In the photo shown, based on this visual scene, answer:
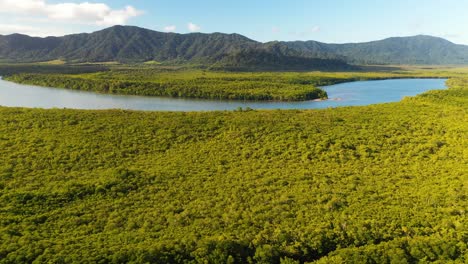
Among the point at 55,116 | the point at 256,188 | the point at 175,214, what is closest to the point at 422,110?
the point at 256,188

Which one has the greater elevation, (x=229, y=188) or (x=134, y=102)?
(x=134, y=102)

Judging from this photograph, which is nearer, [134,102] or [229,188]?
[229,188]

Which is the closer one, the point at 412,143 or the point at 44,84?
the point at 412,143

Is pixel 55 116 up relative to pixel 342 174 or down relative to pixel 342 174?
up

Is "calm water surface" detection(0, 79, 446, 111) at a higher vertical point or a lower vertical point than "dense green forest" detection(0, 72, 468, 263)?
higher

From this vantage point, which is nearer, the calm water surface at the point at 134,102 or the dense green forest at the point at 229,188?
the dense green forest at the point at 229,188

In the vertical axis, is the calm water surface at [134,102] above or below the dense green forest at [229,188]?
above

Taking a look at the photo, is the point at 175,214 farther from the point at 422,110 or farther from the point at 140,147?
the point at 422,110

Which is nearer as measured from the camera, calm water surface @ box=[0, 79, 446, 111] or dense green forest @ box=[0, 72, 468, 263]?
dense green forest @ box=[0, 72, 468, 263]
